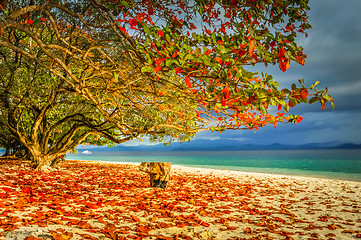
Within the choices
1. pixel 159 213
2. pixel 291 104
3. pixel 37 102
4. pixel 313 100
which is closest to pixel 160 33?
pixel 291 104

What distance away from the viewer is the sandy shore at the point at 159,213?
3.94 metres

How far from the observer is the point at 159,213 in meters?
5.23

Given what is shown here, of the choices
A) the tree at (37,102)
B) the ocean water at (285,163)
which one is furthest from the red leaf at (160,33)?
the ocean water at (285,163)

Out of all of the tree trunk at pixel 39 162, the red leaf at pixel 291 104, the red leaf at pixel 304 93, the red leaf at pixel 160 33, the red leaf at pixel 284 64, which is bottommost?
the tree trunk at pixel 39 162

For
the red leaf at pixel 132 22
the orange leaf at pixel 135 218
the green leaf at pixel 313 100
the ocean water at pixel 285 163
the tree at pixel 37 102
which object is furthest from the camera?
the ocean water at pixel 285 163

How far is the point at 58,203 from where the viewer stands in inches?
212

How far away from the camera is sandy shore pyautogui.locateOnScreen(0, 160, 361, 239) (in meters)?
3.94

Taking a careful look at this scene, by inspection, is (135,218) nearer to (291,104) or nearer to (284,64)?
(291,104)

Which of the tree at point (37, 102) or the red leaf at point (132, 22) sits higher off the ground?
the red leaf at point (132, 22)

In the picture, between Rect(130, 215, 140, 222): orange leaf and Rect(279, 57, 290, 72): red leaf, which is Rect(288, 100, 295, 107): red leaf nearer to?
Rect(279, 57, 290, 72): red leaf

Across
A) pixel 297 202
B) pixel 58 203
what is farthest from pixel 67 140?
pixel 297 202

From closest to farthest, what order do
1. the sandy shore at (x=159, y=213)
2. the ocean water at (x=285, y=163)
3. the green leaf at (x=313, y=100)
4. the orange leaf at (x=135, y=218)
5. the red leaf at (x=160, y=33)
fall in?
1. the green leaf at (x=313, y=100)
2. the red leaf at (x=160, y=33)
3. the sandy shore at (x=159, y=213)
4. the orange leaf at (x=135, y=218)
5. the ocean water at (x=285, y=163)

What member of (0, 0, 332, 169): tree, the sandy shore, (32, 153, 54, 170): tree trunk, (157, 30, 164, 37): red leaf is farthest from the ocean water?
(157, 30, 164, 37): red leaf

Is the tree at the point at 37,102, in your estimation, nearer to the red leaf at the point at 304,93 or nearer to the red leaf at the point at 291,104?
the red leaf at the point at 291,104
